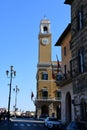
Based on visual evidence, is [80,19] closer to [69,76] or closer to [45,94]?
[69,76]

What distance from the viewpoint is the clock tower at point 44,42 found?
90.0 meters

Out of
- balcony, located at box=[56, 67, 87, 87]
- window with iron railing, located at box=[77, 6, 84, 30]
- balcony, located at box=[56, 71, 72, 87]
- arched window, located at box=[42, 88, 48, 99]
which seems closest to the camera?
balcony, located at box=[56, 67, 87, 87]

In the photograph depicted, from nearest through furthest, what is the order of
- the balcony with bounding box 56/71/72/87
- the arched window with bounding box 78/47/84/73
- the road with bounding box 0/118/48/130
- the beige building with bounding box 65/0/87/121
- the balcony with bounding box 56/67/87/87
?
the beige building with bounding box 65/0/87/121, the balcony with bounding box 56/67/87/87, the arched window with bounding box 78/47/84/73, the balcony with bounding box 56/71/72/87, the road with bounding box 0/118/48/130

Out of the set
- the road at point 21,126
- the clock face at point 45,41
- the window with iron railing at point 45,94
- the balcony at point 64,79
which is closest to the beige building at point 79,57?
the balcony at point 64,79

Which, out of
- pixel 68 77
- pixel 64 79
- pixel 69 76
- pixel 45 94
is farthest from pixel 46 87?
pixel 69 76

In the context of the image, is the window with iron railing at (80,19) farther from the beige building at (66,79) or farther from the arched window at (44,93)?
the arched window at (44,93)

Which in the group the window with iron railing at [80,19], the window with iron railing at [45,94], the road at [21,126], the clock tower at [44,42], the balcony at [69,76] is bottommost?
the road at [21,126]

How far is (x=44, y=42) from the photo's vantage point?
303ft

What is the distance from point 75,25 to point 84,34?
3674mm

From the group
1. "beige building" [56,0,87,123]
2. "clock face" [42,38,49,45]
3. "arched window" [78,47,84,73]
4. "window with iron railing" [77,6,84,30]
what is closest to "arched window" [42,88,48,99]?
"clock face" [42,38,49,45]

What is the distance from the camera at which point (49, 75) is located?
294ft

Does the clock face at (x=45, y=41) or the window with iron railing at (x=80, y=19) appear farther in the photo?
the clock face at (x=45, y=41)

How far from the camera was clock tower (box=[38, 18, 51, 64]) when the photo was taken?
295ft

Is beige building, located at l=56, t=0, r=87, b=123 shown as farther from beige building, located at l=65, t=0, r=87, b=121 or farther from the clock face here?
the clock face
